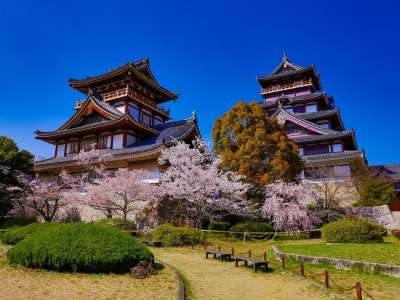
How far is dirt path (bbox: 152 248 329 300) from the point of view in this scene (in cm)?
868

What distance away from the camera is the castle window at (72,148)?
34619 millimetres

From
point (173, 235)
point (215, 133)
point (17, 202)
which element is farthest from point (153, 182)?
point (17, 202)

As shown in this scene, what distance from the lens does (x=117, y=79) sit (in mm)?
37312

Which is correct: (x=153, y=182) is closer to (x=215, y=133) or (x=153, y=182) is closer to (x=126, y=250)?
(x=215, y=133)

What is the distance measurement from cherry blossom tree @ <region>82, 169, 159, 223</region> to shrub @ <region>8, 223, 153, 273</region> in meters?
13.0

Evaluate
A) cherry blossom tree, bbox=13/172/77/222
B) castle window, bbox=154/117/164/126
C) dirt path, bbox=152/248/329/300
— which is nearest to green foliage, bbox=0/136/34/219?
cherry blossom tree, bbox=13/172/77/222

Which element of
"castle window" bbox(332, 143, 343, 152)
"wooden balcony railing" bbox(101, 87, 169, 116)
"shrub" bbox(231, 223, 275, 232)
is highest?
"wooden balcony railing" bbox(101, 87, 169, 116)

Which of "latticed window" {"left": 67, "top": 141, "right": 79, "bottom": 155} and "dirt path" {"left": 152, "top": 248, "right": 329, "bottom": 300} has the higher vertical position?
"latticed window" {"left": 67, "top": 141, "right": 79, "bottom": 155}

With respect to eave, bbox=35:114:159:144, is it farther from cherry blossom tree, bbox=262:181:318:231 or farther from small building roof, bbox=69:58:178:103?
cherry blossom tree, bbox=262:181:318:231

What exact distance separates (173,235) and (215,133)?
456 inches

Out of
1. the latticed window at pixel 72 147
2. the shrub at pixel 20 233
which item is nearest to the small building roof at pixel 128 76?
the latticed window at pixel 72 147

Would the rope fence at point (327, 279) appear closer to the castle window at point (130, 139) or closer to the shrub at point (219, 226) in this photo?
the shrub at point (219, 226)

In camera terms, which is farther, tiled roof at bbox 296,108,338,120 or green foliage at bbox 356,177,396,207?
tiled roof at bbox 296,108,338,120

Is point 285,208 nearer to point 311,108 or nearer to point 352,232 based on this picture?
point 352,232
